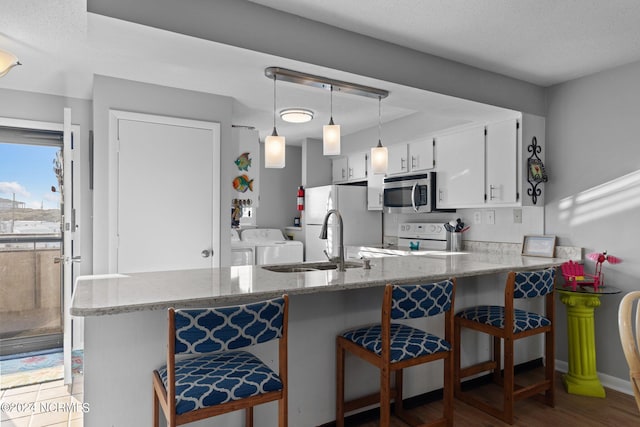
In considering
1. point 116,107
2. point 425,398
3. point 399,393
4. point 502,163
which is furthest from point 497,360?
point 116,107

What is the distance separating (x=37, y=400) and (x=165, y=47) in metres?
2.51

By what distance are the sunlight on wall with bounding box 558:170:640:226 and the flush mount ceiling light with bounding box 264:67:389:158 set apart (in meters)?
1.76

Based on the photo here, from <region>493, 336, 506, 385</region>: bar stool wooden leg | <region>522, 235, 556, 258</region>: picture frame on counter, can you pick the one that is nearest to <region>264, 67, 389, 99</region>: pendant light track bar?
<region>522, 235, 556, 258</region>: picture frame on counter

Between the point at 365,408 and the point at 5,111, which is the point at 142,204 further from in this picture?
the point at 365,408

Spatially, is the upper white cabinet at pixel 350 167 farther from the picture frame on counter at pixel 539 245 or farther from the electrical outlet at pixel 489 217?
the picture frame on counter at pixel 539 245

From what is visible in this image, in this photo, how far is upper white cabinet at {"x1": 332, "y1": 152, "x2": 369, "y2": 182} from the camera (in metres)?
4.90

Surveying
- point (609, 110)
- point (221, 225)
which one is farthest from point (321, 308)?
point (609, 110)

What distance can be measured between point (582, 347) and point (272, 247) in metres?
3.20

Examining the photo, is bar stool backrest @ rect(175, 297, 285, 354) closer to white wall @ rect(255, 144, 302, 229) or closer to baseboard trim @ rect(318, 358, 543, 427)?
baseboard trim @ rect(318, 358, 543, 427)

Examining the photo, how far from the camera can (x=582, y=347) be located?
9.26 feet

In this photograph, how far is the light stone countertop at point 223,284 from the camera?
5.07 ft

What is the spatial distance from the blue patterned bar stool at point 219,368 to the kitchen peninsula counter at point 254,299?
205mm

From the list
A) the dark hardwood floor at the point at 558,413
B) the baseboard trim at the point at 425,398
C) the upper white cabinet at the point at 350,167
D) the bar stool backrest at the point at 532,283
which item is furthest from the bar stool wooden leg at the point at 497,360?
the upper white cabinet at the point at 350,167

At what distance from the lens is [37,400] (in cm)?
274
